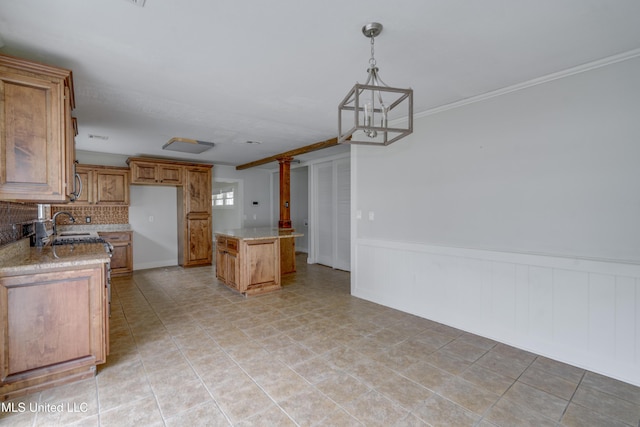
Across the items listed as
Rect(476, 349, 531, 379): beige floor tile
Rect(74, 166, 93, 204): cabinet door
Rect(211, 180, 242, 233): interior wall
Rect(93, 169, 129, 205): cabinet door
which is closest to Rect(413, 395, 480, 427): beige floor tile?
Rect(476, 349, 531, 379): beige floor tile

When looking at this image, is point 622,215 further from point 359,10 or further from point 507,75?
point 359,10

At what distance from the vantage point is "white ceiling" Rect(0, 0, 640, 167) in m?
1.71

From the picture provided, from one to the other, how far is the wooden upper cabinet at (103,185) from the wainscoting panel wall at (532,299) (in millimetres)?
4952

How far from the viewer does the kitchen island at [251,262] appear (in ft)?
13.9

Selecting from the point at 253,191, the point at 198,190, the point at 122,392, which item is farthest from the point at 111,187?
the point at 122,392

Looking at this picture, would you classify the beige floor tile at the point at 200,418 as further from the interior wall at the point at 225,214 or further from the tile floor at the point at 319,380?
the interior wall at the point at 225,214

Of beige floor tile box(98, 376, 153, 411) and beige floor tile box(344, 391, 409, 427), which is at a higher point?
beige floor tile box(98, 376, 153, 411)

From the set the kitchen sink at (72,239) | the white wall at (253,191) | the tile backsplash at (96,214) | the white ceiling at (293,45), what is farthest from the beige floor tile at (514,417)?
the white wall at (253,191)

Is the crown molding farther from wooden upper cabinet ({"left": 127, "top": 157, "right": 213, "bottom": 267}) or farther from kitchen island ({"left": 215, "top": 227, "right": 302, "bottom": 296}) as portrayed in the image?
wooden upper cabinet ({"left": 127, "top": 157, "right": 213, "bottom": 267})

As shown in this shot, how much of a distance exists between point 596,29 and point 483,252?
188cm

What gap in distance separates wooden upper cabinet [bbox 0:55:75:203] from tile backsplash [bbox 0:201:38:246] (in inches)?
23.0

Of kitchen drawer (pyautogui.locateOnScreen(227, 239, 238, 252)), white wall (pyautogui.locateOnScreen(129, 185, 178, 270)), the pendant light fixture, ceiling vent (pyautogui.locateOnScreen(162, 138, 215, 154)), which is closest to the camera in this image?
the pendant light fixture

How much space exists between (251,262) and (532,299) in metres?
3.30

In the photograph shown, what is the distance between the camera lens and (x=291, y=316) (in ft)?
11.4
